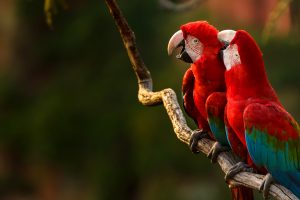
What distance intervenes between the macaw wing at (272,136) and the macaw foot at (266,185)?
0.04m

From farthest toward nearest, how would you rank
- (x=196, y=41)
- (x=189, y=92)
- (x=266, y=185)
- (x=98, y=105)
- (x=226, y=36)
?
(x=98, y=105) → (x=189, y=92) → (x=196, y=41) → (x=226, y=36) → (x=266, y=185)

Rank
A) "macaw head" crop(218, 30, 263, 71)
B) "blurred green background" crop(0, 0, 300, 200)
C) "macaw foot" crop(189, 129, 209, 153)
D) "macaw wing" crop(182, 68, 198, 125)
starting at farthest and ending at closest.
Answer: "blurred green background" crop(0, 0, 300, 200), "macaw wing" crop(182, 68, 198, 125), "macaw foot" crop(189, 129, 209, 153), "macaw head" crop(218, 30, 263, 71)

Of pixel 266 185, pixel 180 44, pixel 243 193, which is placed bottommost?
pixel 243 193

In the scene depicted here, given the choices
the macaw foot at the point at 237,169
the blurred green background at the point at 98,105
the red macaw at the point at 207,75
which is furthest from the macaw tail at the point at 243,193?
the blurred green background at the point at 98,105

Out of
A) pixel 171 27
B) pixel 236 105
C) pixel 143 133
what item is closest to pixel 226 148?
pixel 236 105

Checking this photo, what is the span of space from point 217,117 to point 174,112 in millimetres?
110

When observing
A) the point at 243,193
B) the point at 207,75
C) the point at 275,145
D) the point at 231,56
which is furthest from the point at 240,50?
the point at 243,193

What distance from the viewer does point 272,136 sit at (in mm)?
2117

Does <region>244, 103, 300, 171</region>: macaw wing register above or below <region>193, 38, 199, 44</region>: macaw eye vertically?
below

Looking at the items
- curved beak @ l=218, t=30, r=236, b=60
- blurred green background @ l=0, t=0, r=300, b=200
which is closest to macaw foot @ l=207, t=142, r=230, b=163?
curved beak @ l=218, t=30, r=236, b=60

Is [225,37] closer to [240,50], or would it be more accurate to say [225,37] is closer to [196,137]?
[240,50]

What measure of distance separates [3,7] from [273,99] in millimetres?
6642

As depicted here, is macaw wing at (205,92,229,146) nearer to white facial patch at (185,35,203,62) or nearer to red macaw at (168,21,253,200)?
red macaw at (168,21,253,200)

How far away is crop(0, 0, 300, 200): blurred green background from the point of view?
6.74m
